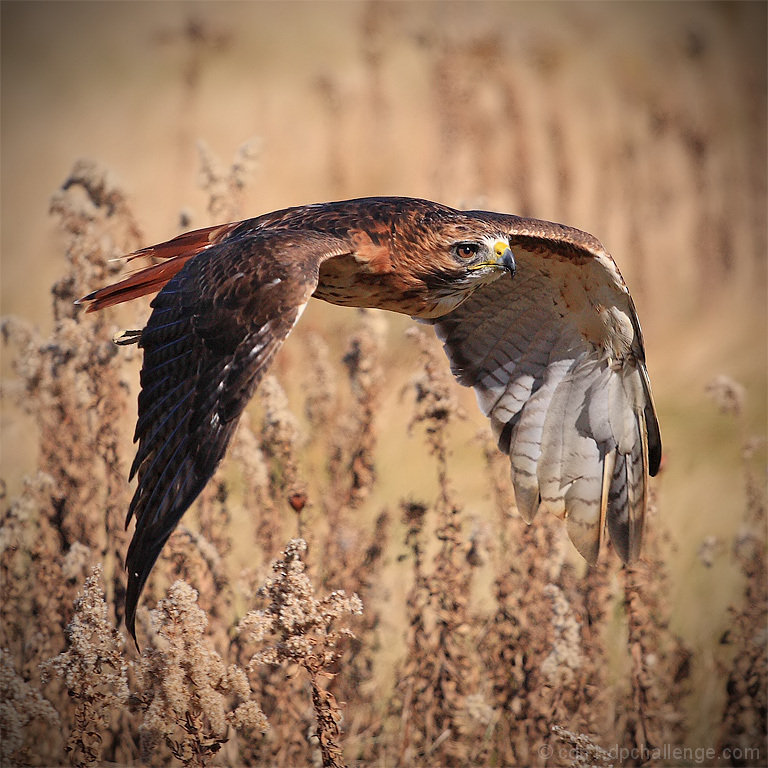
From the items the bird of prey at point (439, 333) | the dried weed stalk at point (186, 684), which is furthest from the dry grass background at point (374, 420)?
the bird of prey at point (439, 333)

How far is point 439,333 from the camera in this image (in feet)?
18.0

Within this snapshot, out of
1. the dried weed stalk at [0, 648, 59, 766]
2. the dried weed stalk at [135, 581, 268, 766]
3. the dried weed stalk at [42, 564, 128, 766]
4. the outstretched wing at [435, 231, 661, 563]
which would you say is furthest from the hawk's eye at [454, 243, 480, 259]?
the dried weed stalk at [0, 648, 59, 766]

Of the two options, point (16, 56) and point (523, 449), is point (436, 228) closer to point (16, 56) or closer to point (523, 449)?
point (523, 449)

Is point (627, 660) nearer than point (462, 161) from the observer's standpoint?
Yes

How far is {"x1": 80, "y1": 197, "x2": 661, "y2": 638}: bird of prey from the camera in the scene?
10.7 ft

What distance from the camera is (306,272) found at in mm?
3434

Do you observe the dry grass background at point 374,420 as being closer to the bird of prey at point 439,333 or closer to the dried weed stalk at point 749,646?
the dried weed stalk at point 749,646

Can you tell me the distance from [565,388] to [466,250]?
1339mm

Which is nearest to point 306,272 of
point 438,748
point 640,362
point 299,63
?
point 640,362

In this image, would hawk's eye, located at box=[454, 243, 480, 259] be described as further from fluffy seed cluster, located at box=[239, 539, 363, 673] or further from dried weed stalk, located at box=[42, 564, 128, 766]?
dried weed stalk, located at box=[42, 564, 128, 766]

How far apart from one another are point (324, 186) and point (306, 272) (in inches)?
230

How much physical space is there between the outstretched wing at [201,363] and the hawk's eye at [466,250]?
0.94 metres

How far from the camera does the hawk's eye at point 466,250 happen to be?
4348 mm

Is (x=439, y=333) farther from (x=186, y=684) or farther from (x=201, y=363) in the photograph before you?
(x=186, y=684)
